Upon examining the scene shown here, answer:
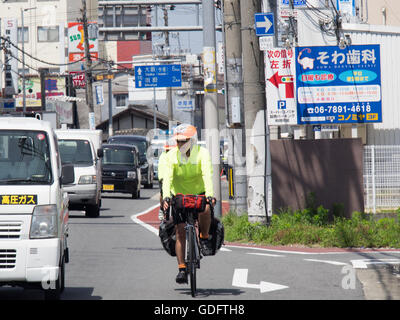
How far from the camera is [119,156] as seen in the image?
34.0 m

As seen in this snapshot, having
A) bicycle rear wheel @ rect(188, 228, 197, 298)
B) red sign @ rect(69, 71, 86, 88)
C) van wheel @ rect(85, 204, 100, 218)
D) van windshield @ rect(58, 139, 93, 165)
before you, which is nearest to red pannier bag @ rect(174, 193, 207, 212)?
bicycle rear wheel @ rect(188, 228, 197, 298)

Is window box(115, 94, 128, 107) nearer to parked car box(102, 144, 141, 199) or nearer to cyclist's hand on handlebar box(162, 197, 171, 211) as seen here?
parked car box(102, 144, 141, 199)

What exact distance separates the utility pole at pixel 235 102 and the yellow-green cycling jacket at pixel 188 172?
29.4 ft

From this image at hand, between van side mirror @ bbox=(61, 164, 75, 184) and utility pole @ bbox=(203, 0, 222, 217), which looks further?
utility pole @ bbox=(203, 0, 222, 217)

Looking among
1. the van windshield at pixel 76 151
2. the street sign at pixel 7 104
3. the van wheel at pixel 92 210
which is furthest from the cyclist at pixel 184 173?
the street sign at pixel 7 104

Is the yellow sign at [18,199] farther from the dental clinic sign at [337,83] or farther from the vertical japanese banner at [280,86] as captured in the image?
the dental clinic sign at [337,83]

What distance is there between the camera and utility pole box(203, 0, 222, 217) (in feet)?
64.3

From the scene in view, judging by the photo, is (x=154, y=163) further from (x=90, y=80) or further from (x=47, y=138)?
(x=47, y=138)

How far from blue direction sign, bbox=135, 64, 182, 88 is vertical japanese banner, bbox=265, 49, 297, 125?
27.6m

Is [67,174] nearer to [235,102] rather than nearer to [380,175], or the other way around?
[235,102]

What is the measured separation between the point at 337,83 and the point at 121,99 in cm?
6463

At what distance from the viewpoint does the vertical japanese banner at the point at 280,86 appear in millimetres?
18781

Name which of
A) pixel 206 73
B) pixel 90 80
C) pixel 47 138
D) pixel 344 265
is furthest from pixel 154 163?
pixel 47 138

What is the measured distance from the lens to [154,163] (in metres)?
46.7
